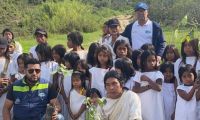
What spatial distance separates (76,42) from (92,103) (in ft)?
4.89

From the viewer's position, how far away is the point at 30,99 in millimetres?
5223

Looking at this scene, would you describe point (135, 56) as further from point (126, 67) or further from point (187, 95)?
point (187, 95)

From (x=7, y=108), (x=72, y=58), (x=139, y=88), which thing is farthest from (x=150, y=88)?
(x=7, y=108)

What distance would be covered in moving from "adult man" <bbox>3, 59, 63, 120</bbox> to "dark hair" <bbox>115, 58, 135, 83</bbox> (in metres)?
0.92

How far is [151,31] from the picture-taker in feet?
22.0

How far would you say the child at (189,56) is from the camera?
5691 millimetres

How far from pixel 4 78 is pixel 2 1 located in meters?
23.2

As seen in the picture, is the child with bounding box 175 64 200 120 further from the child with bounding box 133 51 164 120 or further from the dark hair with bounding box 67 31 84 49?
the dark hair with bounding box 67 31 84 49

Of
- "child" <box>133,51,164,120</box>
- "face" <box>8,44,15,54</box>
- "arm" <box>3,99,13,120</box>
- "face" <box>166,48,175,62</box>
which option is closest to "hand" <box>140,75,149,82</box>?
"child" <box>133,51,164,120</box>

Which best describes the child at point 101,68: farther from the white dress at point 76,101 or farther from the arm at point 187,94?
the arm at point 187,94

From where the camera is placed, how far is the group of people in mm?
4910

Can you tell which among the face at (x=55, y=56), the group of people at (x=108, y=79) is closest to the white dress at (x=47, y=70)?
the group of people at (x=108, y=79)

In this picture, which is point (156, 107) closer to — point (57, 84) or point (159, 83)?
point (159, 83)

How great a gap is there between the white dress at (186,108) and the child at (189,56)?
0.43 m
